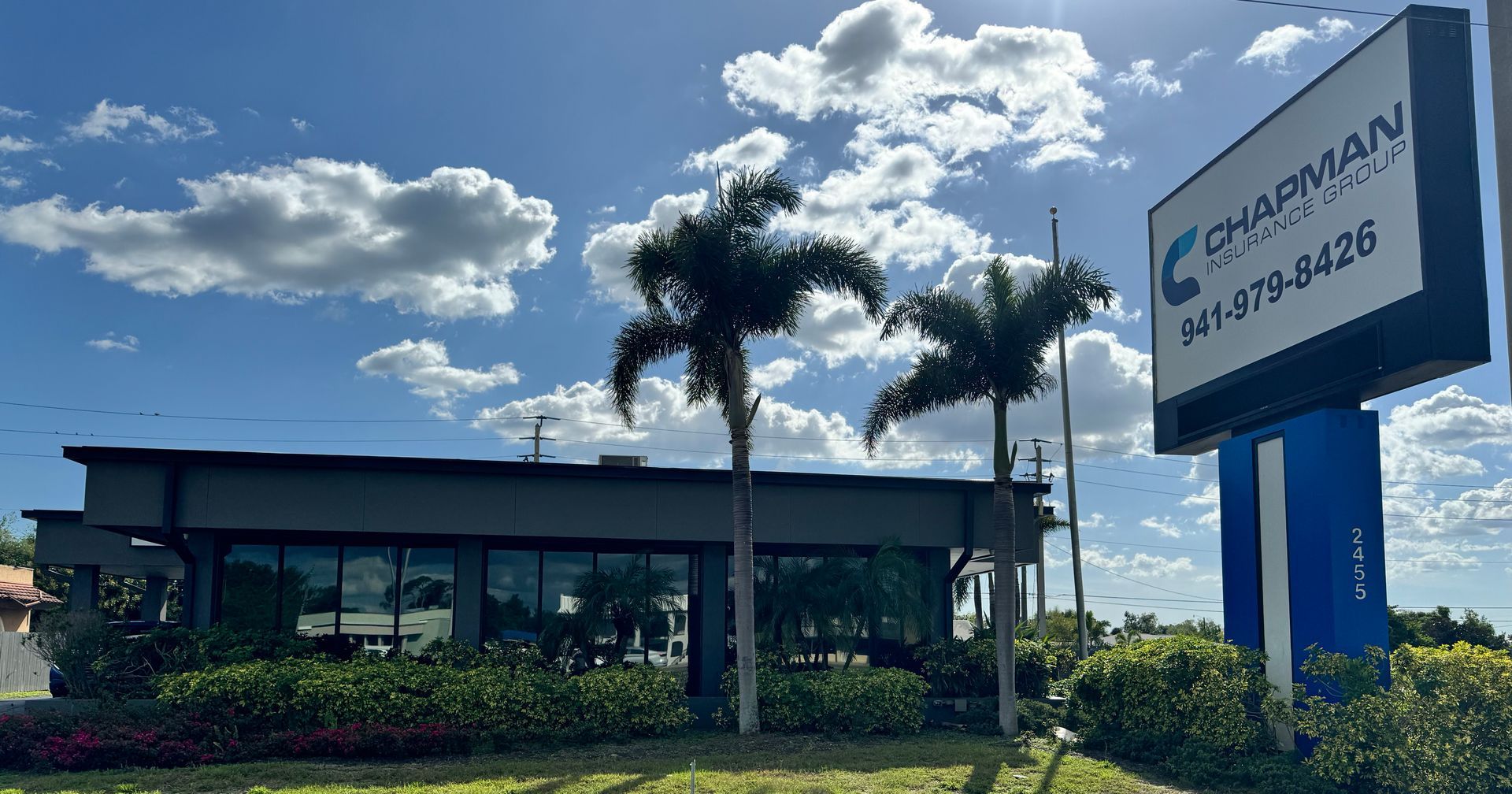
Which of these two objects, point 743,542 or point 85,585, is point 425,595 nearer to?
point 743,542

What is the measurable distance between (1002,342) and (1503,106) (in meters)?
10.0

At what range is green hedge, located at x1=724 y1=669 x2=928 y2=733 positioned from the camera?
18.6m

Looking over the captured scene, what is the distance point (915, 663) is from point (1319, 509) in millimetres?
10315

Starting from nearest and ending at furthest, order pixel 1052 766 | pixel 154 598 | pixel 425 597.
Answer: pixel 1052 766, pixel 425 597, pixel 154 598

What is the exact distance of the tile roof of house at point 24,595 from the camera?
3988 cm

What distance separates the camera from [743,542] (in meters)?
18.5

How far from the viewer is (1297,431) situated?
15.2m

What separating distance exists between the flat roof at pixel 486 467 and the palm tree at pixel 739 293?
2.74 m

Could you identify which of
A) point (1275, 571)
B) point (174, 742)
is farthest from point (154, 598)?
point (1275, 571)

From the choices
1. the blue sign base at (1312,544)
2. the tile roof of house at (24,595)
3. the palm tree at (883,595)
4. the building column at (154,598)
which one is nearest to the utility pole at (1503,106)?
the blue sign base at (1312,544)

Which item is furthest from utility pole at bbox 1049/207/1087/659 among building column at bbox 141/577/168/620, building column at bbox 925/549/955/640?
building column at bbox 141/577/168/620

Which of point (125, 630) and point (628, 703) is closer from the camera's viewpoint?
point (628, 703)

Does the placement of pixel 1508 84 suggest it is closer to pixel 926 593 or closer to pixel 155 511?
pixel 926 593

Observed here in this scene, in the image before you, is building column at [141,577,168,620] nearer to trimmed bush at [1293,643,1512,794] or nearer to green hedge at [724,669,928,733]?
green hedge at [724,669,928,733]
